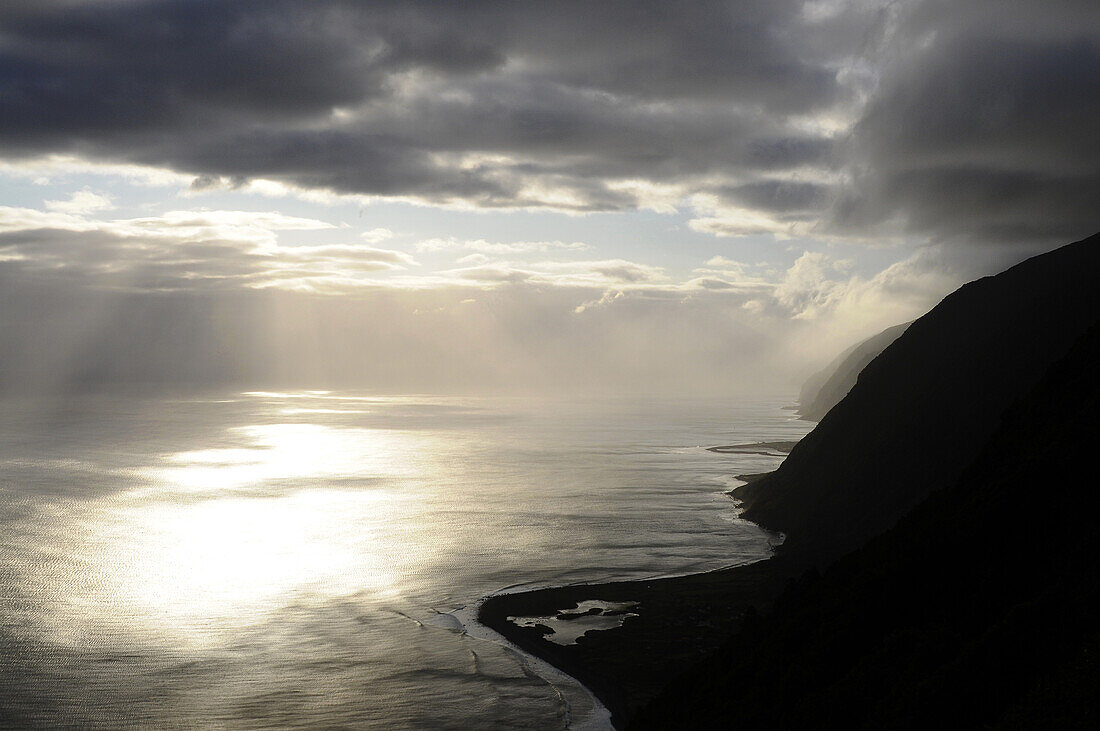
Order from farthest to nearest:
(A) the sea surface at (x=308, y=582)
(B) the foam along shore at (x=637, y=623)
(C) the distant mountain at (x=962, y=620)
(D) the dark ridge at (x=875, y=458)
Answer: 1. (D) the dark ridge at (x=875, y=458)
2. (B) the foam along shore at (x=637, y=623)
3. (A) the sea surface at (x=308, y=582)
4. (C) the distant mountain at (x=962, y=620)

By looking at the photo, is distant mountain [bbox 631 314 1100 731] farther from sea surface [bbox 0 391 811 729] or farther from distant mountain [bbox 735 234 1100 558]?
distant mountain [bbox 735 234 1100 558]

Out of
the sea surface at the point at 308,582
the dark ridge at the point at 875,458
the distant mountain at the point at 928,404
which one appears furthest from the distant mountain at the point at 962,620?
the distant mountain at the point at 928,404

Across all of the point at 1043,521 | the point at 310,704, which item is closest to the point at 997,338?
the point at 1043,521

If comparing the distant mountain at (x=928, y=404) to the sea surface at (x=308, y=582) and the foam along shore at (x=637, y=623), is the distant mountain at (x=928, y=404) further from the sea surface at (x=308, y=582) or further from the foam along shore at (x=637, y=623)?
the foam along shore at (x=637, y=623)

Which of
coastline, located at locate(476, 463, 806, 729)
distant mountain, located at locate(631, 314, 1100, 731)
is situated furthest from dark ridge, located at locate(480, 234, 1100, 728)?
distant mountain, located at locate(631, 314, 1100, 731)

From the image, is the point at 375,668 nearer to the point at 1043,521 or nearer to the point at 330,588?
the point at 330,588

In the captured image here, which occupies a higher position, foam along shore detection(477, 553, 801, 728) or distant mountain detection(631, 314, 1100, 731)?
distant mountain detection(631, 314, 1100, 731)
